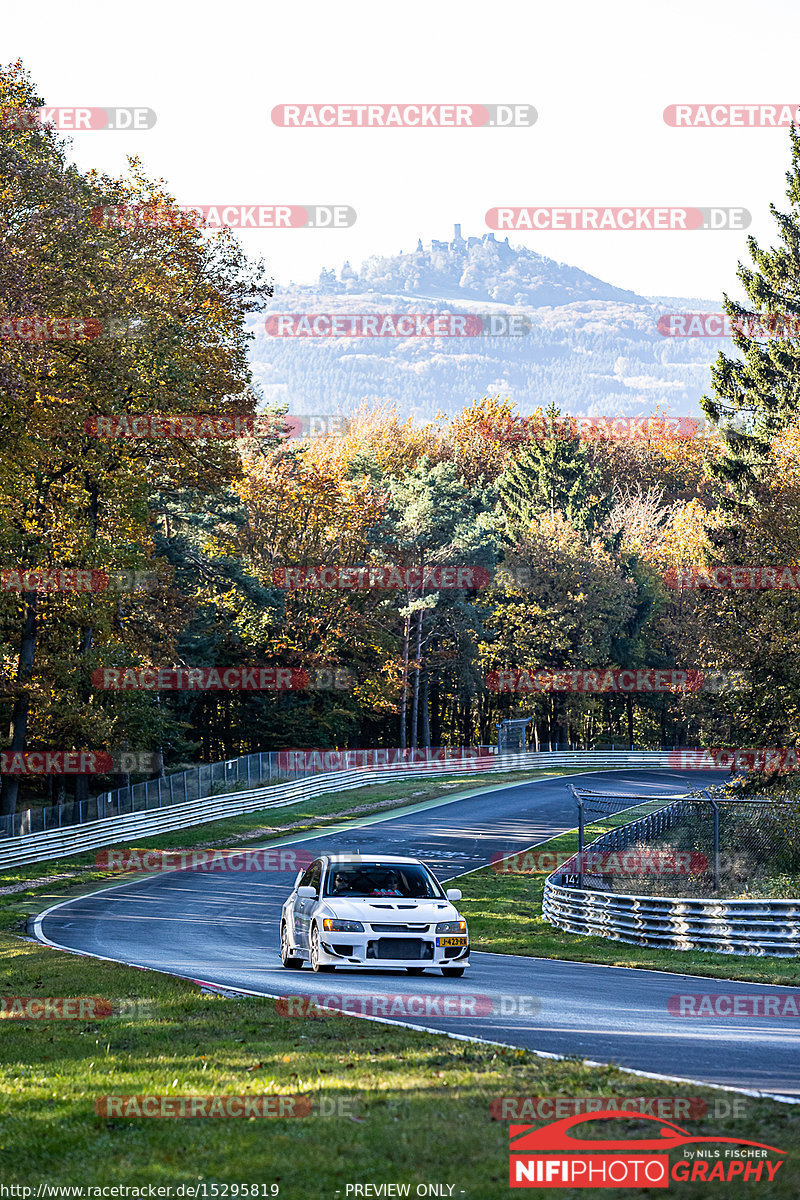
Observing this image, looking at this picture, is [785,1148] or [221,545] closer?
[785,1148]

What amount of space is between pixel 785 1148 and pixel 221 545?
50.2 m

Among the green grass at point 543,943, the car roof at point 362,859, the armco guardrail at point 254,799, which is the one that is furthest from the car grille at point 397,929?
the armco guardrail at point 254,799

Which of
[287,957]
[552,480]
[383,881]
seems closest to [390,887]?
[383,881]

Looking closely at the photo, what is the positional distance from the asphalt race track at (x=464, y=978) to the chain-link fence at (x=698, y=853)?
5829 mm

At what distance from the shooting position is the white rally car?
1472cm


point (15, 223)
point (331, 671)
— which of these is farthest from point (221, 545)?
point (15, 223)

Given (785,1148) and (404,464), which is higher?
(404,464)

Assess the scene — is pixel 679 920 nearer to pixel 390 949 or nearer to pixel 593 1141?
pixel 390 949

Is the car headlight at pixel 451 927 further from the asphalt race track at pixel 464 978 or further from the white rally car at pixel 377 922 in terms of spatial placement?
the asphalt race track at pixel 464 978

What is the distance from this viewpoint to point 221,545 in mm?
55125

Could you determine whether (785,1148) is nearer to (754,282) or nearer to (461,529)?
(754,282)

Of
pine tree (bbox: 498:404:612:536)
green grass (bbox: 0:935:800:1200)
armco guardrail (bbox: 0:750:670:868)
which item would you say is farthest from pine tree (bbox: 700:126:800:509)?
green grass (bbox: 0:935:800:1200)

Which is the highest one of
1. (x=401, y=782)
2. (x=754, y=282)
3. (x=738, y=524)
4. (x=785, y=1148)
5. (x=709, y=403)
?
(x=754, y=282)

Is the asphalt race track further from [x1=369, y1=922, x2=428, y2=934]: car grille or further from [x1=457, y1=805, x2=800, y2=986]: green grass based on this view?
[x1=457, y1=805, x2=800, y2=986]: green grass
